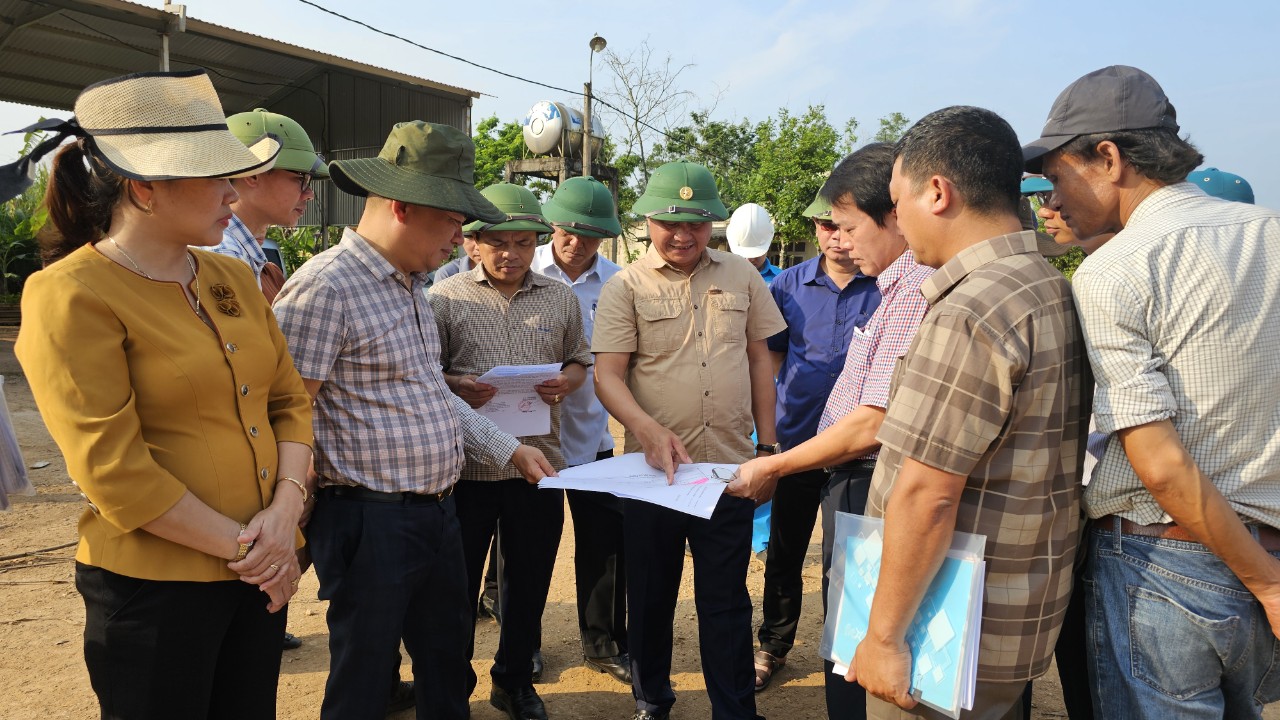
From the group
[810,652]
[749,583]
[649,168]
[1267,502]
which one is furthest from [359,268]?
[649,168]

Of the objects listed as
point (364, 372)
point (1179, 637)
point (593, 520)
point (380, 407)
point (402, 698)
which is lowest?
point (402, 698)

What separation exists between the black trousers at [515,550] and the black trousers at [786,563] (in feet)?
3.75

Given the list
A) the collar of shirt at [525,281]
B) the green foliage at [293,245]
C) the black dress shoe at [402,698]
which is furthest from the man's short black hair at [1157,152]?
the green foliage at [293,245]

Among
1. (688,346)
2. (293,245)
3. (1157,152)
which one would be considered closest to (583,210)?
(688,346)

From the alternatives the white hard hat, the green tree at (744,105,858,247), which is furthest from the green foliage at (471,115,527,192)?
the white hard hat

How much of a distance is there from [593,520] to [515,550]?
0.64 m

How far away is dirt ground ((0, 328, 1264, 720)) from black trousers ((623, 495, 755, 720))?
0.52 m

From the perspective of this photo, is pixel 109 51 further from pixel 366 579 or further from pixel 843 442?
pixel 843 442

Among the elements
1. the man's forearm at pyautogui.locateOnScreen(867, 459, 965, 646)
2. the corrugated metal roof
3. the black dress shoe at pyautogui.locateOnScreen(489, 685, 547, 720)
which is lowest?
the black dress shoe at pyautogui.locateOnScreen(489, 685, 547, 720)

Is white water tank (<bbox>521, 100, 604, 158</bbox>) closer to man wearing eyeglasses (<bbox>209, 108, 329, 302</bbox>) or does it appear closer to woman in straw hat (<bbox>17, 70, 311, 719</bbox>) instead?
man wearing eyeglasses (<bbox>209, 108, 329, 302</bbox>)

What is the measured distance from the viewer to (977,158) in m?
1.72

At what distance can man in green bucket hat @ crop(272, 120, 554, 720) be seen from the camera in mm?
2305

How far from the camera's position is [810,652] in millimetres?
4125

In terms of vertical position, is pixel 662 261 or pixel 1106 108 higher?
pixel 1106 108
